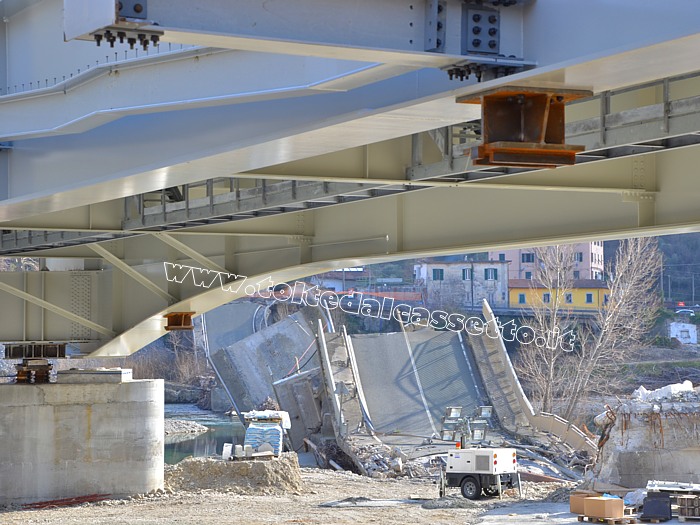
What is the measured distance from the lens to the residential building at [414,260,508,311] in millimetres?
88250

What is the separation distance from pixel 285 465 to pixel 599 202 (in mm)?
17839

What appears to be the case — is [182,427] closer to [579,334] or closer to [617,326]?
[579,334]

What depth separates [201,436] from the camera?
58.4m

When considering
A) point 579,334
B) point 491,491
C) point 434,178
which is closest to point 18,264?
point 579,334

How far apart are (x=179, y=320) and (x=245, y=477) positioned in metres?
5.30

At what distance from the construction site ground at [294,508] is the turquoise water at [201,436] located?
16738 mm

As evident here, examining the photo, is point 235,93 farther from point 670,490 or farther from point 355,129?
point 670,490

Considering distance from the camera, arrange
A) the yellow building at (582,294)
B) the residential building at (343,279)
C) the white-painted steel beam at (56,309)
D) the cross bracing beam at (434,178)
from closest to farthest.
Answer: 1. the cross bracing beam at (434,178)
2. the white-painted steel beam at (56,309)
3. the yellow building at (582,294)
4. the residential building at (343,279)

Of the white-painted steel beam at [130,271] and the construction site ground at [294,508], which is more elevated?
the white-painted steel beam at [130,271]

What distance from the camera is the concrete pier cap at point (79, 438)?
3152cm

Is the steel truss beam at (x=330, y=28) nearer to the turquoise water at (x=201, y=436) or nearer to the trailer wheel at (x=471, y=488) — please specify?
the trailer wheel at (x=471, y=488)

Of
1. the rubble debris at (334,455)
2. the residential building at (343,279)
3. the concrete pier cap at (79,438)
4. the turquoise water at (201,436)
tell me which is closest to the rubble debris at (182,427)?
the turquoise water at (201,436)

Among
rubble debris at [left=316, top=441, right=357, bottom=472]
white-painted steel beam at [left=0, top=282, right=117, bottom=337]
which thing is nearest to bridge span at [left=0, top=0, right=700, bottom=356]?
white-painted steel beam at [left=0, top=282, right=117, bottom=337]

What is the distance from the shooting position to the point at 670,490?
2266 centimetres
